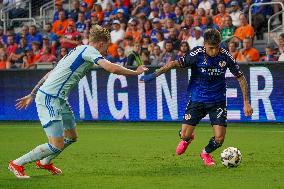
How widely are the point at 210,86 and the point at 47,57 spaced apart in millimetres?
13147

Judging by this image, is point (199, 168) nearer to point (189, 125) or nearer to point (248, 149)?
point (189, 125)

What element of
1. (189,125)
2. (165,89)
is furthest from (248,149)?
(165,89)

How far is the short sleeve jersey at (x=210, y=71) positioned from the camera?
1201 cm

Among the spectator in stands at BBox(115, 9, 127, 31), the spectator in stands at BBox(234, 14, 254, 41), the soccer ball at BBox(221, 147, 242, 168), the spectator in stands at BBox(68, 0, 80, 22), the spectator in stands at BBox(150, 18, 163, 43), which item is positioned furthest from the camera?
the spectator in stands at BBox(68, 0, 80, 22)

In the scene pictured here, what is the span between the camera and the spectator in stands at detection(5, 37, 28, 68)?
84.6ft

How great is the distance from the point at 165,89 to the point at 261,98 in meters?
2.65

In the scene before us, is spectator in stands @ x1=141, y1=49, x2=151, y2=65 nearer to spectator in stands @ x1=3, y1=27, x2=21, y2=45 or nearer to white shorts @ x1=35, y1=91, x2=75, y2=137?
spectator in stands @ x1=3, y1=27, x2=21, y2=45

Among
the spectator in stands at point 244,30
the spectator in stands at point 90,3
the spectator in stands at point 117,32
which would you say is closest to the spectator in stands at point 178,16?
the spectator in stands at point 117,32

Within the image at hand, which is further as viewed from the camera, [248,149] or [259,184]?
[248,149]

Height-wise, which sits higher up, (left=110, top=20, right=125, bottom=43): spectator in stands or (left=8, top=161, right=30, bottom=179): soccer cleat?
(left=110, top=20, right=125, bottom=43): spectator in stands

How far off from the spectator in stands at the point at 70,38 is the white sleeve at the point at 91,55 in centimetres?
1393

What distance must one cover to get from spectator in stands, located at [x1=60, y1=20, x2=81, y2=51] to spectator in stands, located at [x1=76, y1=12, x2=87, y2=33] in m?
0.18

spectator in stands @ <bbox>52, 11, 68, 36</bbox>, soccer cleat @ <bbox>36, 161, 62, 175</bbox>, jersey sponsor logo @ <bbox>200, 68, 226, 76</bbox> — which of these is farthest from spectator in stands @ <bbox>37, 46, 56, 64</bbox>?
soccer cleat @ <bbox>36, 161, 62, 175</bbox>

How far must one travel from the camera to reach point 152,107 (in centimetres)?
2003
